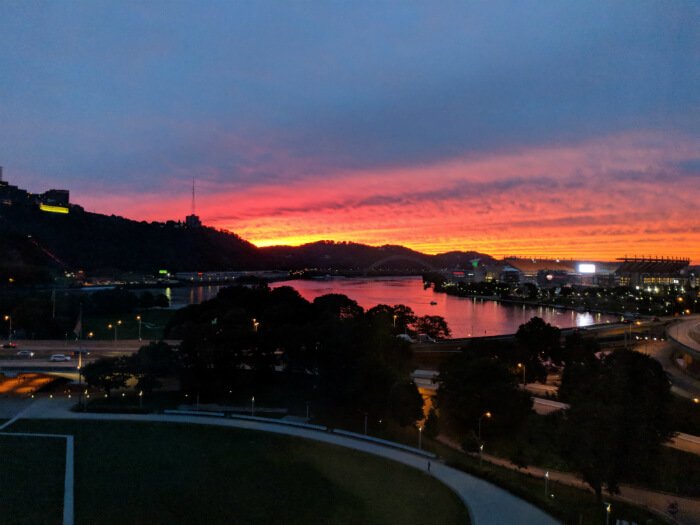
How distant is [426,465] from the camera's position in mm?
6586

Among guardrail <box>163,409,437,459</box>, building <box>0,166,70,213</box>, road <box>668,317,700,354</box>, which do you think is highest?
building <box>0,166,70,213</box>

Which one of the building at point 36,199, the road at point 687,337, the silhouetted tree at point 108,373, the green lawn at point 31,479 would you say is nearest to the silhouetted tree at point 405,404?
the green lawn at point 31,479

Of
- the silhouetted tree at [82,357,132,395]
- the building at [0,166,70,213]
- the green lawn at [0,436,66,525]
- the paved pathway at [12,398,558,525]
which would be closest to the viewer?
the paved pathway at [12,398,558,525]

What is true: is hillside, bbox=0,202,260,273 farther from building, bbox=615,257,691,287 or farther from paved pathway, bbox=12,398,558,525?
building, bbox=615,257,691,287

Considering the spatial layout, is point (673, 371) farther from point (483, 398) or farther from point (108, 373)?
point (108, 373)

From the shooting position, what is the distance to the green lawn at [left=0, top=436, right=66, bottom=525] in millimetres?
5352

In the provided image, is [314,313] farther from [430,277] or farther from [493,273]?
[493,273]

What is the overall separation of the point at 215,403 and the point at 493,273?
201 ft

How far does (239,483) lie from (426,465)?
90.9 inches

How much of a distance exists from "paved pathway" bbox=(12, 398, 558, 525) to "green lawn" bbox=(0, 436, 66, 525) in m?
1.30

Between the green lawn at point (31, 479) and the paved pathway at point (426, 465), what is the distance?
4.28 feet

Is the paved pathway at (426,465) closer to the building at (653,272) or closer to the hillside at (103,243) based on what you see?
the hillside at (103,243)

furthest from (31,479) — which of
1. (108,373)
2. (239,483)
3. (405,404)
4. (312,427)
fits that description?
(405,404)

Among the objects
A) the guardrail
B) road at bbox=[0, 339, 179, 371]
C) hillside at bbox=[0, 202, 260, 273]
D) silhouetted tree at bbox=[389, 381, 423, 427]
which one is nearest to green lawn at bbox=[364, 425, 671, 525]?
the guardrail
